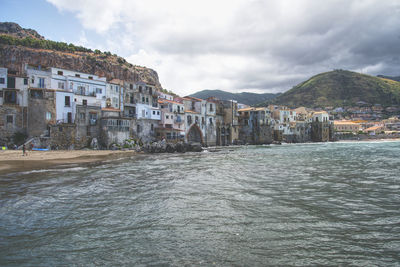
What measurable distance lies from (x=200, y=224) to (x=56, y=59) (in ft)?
307

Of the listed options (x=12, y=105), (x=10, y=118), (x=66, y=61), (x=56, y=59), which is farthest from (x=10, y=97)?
(x=66, y=61)

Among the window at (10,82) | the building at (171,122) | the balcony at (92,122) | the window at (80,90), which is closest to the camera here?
the window at (10,82)

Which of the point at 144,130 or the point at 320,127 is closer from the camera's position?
the point at 144,130

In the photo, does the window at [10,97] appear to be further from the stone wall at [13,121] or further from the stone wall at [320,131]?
the stone wall at [320,131]

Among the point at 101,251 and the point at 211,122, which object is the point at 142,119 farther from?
the point at 101,251

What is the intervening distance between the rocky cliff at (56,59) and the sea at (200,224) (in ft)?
241

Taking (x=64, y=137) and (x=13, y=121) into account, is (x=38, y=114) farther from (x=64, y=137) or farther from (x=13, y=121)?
(x=64, y=137)

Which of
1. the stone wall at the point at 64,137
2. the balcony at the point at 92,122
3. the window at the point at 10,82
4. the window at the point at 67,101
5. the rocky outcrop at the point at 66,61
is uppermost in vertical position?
the rocky outcrop at the point at 66,61

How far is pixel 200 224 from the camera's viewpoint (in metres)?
9.51

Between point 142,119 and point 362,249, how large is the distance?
50.2 m

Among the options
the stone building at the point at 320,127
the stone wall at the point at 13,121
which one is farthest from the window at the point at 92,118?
the stone building at the point at 320,127

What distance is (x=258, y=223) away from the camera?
9414 millimetres

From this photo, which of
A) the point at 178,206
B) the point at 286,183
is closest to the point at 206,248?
the point at 178,206

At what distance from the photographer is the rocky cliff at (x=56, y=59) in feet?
255
